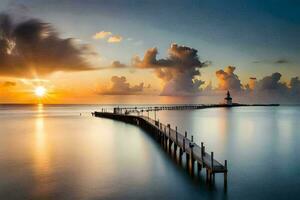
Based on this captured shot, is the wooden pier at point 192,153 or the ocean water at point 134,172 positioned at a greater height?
the wooden pier at point 192,153

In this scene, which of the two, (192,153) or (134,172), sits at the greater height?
(192,153)

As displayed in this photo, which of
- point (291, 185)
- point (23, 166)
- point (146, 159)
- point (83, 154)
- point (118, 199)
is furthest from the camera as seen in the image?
point (83, 154)

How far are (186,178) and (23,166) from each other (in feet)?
44.6

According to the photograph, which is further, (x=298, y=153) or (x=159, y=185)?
(x=298, y=153)

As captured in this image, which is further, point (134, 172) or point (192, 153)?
point (134, 172)

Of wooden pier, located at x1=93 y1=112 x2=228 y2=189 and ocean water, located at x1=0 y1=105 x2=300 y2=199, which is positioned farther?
ocean water, located at x1=0 y1=105 x2=300 y2=199

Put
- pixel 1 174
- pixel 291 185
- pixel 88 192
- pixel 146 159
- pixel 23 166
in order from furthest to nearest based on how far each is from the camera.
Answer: pixel 146 159
pixel 23 166
pixel 1 174
pixel 291 185
pixel 88 192

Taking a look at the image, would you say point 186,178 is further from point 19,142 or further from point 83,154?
point 19,142

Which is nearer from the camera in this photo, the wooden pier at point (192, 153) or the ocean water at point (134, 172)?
the wooden pier at point (192, 153)

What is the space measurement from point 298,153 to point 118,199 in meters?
21.3

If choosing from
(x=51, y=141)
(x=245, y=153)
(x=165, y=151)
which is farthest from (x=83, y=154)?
(x=245, y=153)

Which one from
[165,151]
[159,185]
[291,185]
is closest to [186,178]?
[159,185]

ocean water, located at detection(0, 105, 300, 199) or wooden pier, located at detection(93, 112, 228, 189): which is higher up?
wooden pier, located at detection(93, 112, 228, 189)

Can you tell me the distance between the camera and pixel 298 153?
98.3 ft
